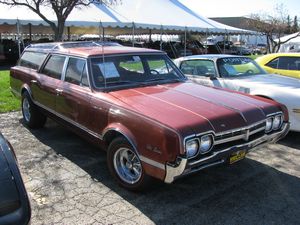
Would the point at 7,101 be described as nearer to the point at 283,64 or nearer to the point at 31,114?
the point at 31,114

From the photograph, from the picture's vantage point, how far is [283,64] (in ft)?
30.3

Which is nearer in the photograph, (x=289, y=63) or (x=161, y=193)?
(x=161, y=193)

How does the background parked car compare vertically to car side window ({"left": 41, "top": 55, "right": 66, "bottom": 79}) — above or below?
below

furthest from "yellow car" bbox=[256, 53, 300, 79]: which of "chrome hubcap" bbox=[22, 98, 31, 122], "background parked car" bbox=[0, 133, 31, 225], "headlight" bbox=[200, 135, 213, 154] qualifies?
"background parked car" bbox=[0, 133, 31, 225]

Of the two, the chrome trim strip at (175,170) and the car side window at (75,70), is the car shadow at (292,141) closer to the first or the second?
the chrome trim strip at (175,170)

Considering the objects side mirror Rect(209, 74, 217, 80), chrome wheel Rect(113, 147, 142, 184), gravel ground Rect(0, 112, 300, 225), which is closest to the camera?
gravel ground Rect(0, 112, 300, 225)

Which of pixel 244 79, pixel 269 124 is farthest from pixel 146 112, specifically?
pixel 244 79

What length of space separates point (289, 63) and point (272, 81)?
248cm

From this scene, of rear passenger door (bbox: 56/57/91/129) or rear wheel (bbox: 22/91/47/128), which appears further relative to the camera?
rear wheel (bbox: 22/91/47/128)

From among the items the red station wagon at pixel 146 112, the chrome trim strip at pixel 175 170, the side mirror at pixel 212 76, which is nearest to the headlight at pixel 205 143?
the red station wagon at pixel 146 112

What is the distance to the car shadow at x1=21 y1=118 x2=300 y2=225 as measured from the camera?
3811 mm

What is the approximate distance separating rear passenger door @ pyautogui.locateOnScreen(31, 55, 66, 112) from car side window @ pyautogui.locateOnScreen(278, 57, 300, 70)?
18.6 feet

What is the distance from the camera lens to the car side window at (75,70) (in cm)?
521

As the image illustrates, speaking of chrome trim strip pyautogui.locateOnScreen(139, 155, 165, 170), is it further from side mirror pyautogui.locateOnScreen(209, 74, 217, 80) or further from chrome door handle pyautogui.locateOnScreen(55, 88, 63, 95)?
side mirror pyautogui.locateOnScreen(209, 74, 217, 80)
